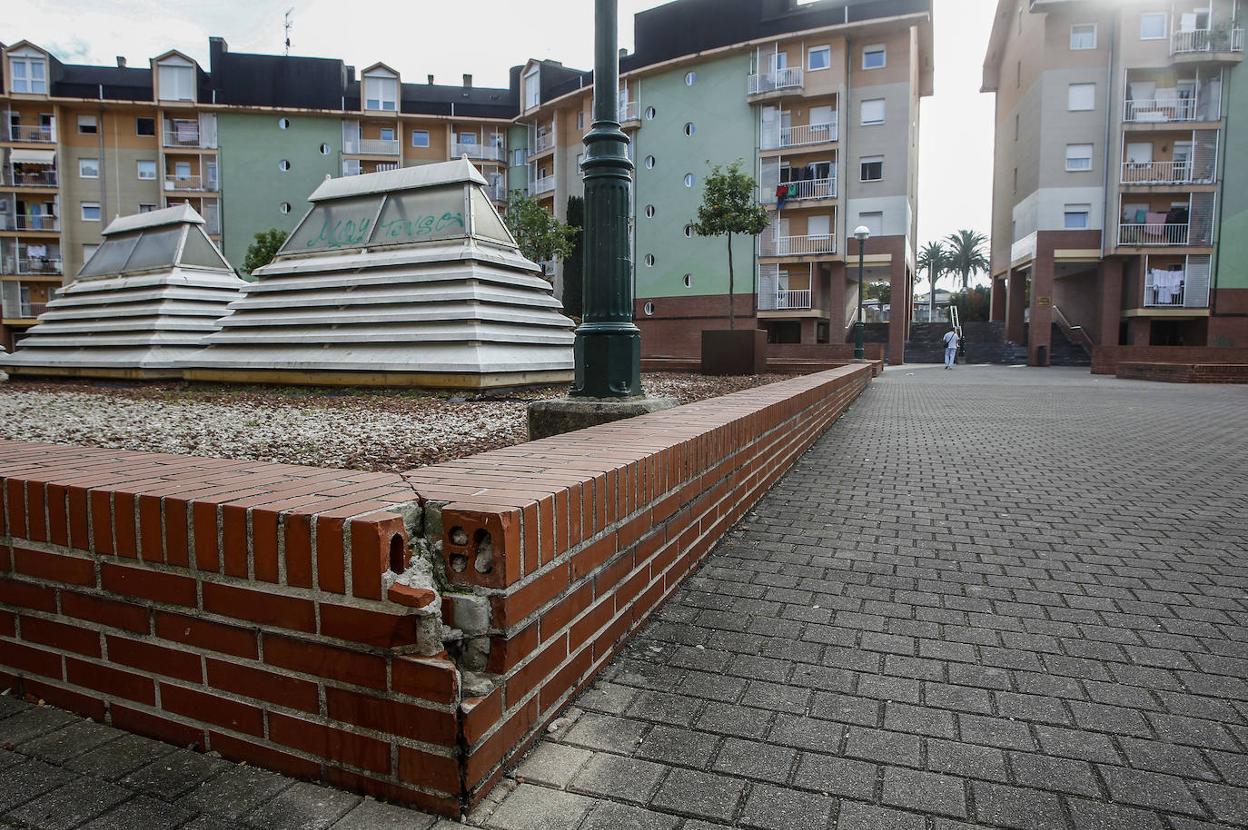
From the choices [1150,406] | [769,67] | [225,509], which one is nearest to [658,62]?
[769,67]

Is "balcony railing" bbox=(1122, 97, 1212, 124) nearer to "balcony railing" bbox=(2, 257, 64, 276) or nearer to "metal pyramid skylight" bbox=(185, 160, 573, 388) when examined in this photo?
"metal pyramid skylight" bbox=(185, 160, 573, 388)

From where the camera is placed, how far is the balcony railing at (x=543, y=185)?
49906 mm

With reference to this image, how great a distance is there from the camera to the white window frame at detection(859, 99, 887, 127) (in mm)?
38156

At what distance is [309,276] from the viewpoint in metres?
11.2

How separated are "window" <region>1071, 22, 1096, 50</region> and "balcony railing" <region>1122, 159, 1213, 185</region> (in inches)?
238

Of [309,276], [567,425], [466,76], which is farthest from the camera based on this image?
[466,76]

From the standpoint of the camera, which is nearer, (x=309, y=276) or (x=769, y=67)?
(x=309, y=276)

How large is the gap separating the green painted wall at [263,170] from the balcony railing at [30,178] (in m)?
11.6

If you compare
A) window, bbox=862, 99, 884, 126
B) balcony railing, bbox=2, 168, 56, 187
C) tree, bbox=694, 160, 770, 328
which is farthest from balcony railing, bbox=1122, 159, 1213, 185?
balcony railing, bbox=2, 168, 56, 187

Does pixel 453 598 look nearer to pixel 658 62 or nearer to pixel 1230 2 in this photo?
pixel 658 62

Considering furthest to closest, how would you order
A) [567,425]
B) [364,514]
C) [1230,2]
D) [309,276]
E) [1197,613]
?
[1230,2], [309,276], [567,425], [1197,613], [364,514]

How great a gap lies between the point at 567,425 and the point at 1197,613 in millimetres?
3393

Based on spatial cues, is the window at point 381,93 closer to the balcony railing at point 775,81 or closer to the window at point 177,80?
the window at point 177,80

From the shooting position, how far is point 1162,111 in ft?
117
